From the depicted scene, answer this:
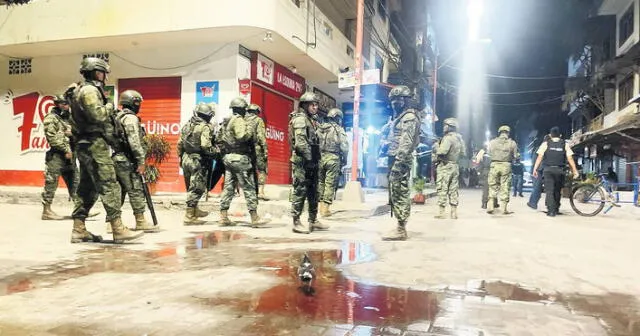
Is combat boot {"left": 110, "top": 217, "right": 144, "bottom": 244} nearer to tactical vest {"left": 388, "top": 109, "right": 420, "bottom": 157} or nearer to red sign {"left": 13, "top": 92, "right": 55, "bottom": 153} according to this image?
tactical vest {"left": 388, "top": 109, "right": 420, "bottom": 157}

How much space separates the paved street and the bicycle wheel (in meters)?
4.56

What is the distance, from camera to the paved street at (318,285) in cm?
303

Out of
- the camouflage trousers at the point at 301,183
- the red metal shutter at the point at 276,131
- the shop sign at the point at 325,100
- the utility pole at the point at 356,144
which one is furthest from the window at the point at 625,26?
the camouflage trousers at the point at 301,183

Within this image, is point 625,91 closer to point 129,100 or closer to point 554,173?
point 554,173

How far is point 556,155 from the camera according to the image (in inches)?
443

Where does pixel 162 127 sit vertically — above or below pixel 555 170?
above

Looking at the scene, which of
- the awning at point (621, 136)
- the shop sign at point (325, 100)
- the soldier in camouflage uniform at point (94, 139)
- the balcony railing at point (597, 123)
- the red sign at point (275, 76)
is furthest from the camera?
the balcony railing at point (597, 123)

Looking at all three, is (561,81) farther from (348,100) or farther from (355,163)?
(355,163)

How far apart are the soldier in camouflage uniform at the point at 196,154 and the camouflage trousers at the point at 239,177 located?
19.9 inches

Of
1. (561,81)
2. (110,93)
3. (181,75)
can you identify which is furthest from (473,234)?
(561,81)

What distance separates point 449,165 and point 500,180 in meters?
2.05

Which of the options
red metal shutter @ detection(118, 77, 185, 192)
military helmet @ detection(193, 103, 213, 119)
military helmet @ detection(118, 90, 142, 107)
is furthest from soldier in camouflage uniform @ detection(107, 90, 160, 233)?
red metal shutter @ detection(118, 77, 185, 192)

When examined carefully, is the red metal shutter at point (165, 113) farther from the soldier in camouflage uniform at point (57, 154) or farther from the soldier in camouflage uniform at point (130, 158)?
the soldier in camouflage uniform at point (130, 158)

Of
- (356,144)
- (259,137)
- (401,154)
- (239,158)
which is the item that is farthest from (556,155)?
(239,158)
